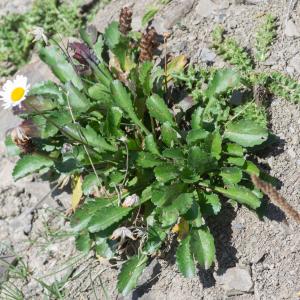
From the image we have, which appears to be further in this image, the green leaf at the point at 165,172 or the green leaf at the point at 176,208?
the green leaf at the point at 165,172

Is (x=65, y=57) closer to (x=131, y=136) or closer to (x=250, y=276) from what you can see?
(x=131, y=136)

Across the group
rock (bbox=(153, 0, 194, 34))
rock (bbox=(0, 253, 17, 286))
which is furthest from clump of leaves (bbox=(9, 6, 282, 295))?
rock (bbox=(0, 253, 17, 286))

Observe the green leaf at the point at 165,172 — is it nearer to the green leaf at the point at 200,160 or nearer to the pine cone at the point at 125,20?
the green leaf at the point at 200,160

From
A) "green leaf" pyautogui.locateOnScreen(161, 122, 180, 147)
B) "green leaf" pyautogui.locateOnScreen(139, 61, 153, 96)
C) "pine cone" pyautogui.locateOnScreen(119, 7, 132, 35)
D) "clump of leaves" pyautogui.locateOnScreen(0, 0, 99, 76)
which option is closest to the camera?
"green leaf" pyautogui.locateOnScreen(161, 122, 180, 147)

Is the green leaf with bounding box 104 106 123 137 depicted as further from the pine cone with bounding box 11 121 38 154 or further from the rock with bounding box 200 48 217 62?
the rock with bounding box 200 48 217 62

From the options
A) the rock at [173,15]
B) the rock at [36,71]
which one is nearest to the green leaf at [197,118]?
the rock at [173,15]
